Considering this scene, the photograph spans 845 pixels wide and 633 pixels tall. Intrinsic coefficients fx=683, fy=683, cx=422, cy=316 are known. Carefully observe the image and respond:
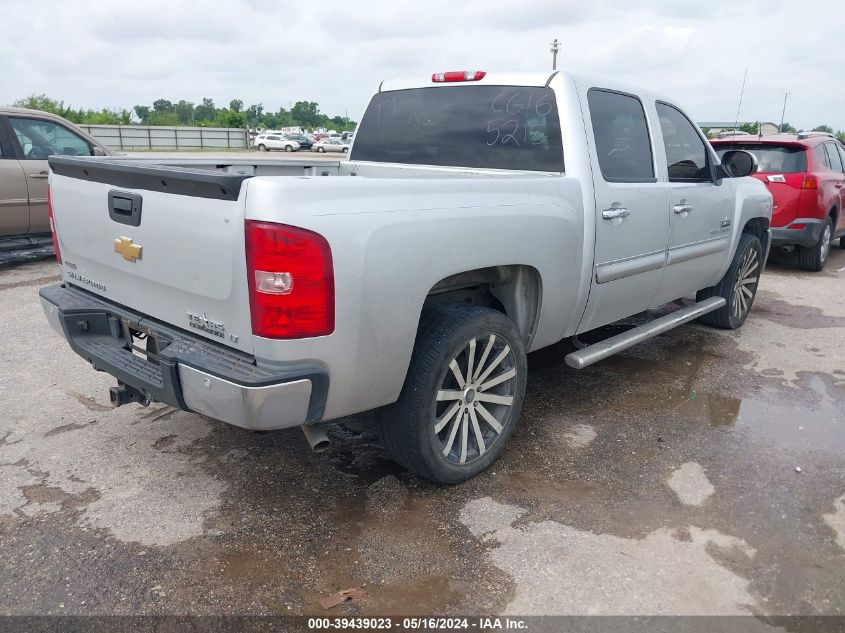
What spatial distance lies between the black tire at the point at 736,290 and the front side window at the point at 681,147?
1.11m

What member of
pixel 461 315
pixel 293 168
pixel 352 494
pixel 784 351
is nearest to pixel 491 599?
pixel 352 494

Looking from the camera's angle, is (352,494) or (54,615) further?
(352,494)

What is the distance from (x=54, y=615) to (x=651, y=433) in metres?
3.05

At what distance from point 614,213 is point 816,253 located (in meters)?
6.56

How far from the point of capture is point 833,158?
9406mm

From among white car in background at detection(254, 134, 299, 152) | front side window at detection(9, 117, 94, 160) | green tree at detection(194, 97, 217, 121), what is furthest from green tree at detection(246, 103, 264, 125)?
front side window at detection(9, 117, 94, 160)

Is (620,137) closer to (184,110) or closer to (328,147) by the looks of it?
(328,147)

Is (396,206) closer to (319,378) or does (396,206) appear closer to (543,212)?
(319,378)

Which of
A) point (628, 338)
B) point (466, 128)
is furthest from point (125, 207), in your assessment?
point (628, 338)

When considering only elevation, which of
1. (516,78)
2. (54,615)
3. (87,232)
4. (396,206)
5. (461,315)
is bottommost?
(54,615)

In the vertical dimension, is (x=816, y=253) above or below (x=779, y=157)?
below

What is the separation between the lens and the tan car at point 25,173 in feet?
24.2

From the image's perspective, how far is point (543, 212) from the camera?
3.30m

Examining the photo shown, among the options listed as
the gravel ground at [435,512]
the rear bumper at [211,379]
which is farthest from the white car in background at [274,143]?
the rear bumper at [211,379]
